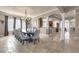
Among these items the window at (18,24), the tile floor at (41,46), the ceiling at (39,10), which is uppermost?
the ceiling at (39,10)

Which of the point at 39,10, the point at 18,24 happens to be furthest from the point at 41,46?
the point at 39,10

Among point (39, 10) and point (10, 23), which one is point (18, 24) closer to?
point (10, 23)

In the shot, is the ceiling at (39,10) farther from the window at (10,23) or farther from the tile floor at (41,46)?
the tile floor at (41,46)

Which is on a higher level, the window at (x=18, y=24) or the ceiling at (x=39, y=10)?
the ceiling at (x=39, y=10)

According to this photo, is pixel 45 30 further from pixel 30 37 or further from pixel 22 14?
pixel 22 14

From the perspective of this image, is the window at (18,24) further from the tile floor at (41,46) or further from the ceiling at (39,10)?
the tile floor at (41,46)

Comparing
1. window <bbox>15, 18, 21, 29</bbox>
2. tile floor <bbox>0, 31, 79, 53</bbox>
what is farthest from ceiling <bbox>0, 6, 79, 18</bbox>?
tile floor <bbox>0, 31, 79, 53</bbox>

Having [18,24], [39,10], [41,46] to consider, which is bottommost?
[41,46]

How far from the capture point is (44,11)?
4.73 meters

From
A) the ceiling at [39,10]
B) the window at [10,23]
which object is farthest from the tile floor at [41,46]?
the ceiling at [39,10]
